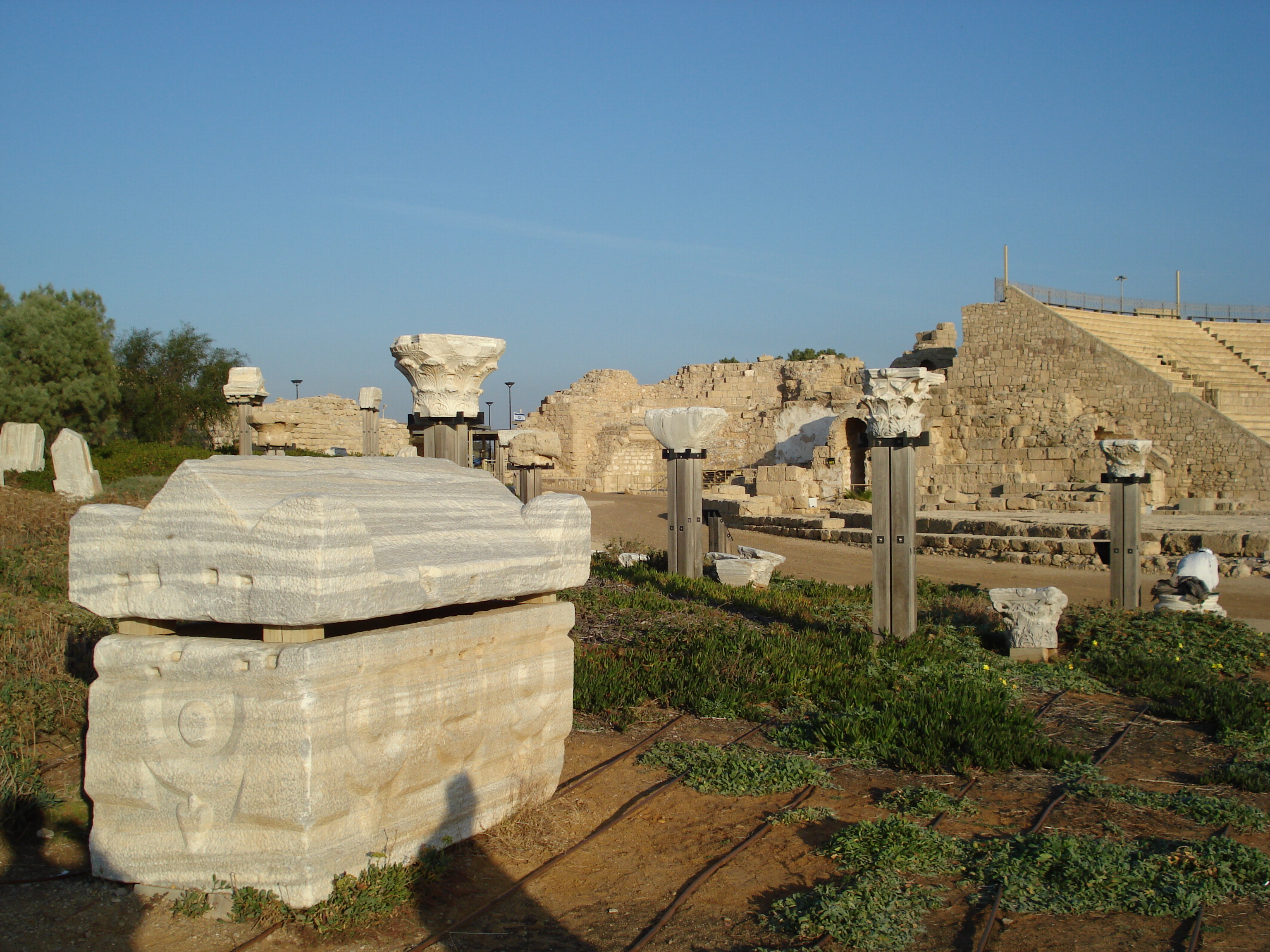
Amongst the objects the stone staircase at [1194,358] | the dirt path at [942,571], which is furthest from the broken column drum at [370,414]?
the stone staircase at [1194,358]

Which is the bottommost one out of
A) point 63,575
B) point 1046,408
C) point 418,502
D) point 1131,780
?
point 1131,780

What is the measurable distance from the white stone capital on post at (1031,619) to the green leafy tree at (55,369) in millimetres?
23617

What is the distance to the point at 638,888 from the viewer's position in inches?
127

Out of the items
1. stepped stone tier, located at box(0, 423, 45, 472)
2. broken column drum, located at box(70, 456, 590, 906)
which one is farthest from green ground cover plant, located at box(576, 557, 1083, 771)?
stepped stone tier, located at box(0, 423, 45, 472)

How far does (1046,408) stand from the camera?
26.3m

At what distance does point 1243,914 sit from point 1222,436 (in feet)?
78.9

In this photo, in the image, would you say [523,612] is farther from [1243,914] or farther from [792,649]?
[792,649]

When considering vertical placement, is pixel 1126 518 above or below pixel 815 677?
above

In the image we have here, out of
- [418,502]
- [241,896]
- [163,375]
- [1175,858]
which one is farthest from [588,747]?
[163,375]

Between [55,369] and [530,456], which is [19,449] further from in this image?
[530,456]

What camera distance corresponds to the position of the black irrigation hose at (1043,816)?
280 cm

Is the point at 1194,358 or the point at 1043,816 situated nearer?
the point at 1043,816

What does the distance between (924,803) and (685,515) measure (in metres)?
6.13

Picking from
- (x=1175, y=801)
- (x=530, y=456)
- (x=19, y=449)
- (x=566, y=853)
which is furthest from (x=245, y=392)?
(x=1175, y=801)
